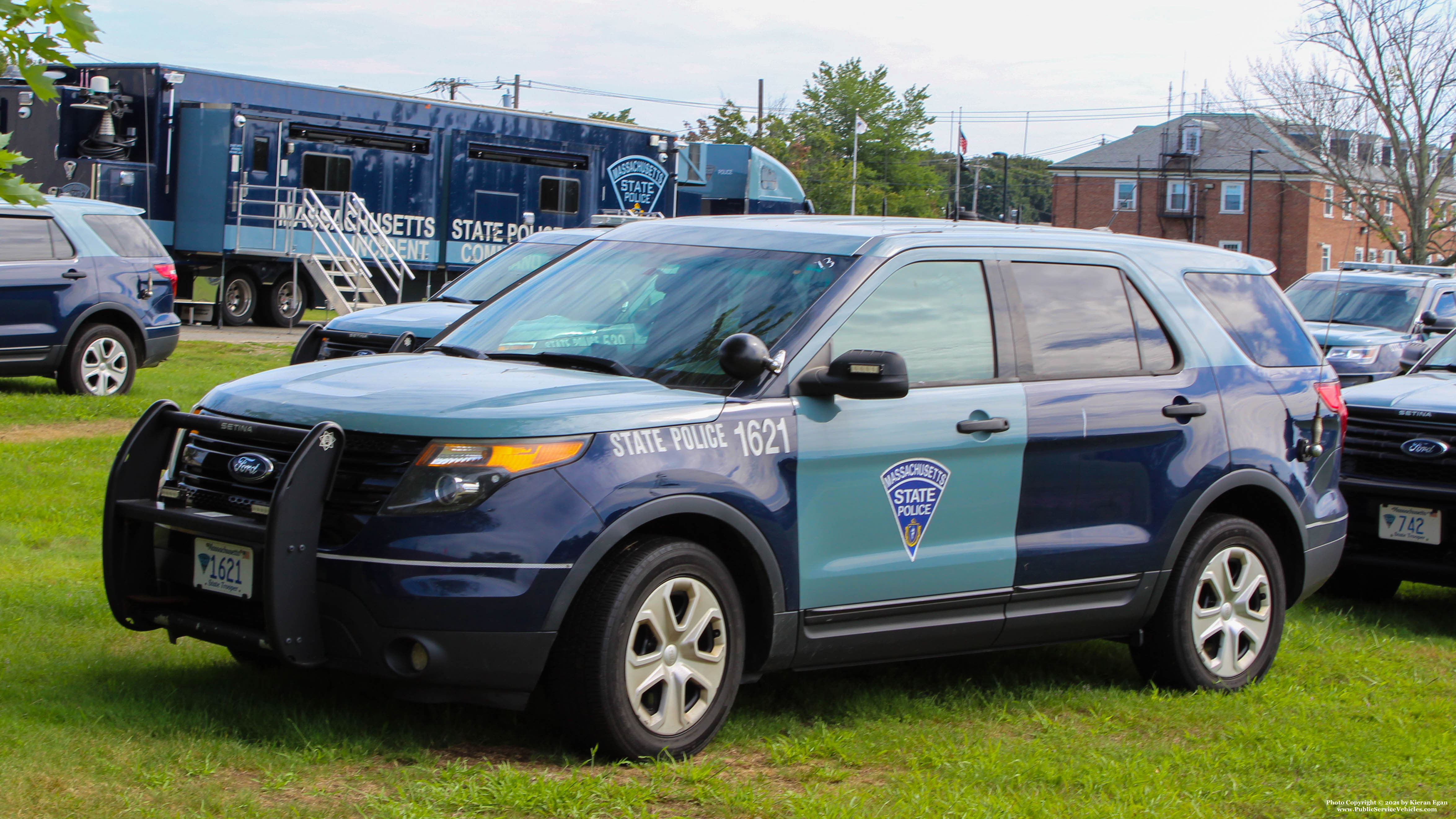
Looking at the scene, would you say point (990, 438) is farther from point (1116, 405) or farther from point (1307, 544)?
point (1307, 544)

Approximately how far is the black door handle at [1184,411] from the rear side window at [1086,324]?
0.17 meters

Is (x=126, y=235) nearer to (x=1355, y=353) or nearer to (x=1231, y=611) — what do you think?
(x=1231, y=611)

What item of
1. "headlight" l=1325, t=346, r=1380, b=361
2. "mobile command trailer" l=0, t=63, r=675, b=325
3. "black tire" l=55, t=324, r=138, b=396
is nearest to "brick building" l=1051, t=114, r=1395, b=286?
"mobile command trailer" l=0, t=63, r=675, b=325

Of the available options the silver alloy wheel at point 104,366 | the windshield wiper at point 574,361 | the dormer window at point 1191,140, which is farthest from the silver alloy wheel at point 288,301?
the dormer window at point 1191,140

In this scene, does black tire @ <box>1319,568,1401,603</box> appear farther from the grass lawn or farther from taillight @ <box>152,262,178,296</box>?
taillight @ <box>152,262,178,296</box>

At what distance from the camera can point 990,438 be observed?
5.43m

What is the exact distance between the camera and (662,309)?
5402mm

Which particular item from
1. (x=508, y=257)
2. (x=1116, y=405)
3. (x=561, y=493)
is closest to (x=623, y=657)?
(x=561, y=493)

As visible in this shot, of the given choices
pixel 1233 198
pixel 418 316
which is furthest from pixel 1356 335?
pixel 1233 198

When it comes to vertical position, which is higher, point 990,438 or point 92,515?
point 990,438

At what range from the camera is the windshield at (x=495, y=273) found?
38.3 feet

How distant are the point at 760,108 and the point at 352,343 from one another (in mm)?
59492

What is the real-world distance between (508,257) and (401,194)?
47.3 ft

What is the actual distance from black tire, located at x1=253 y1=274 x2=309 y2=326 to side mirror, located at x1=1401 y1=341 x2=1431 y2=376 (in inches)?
762
